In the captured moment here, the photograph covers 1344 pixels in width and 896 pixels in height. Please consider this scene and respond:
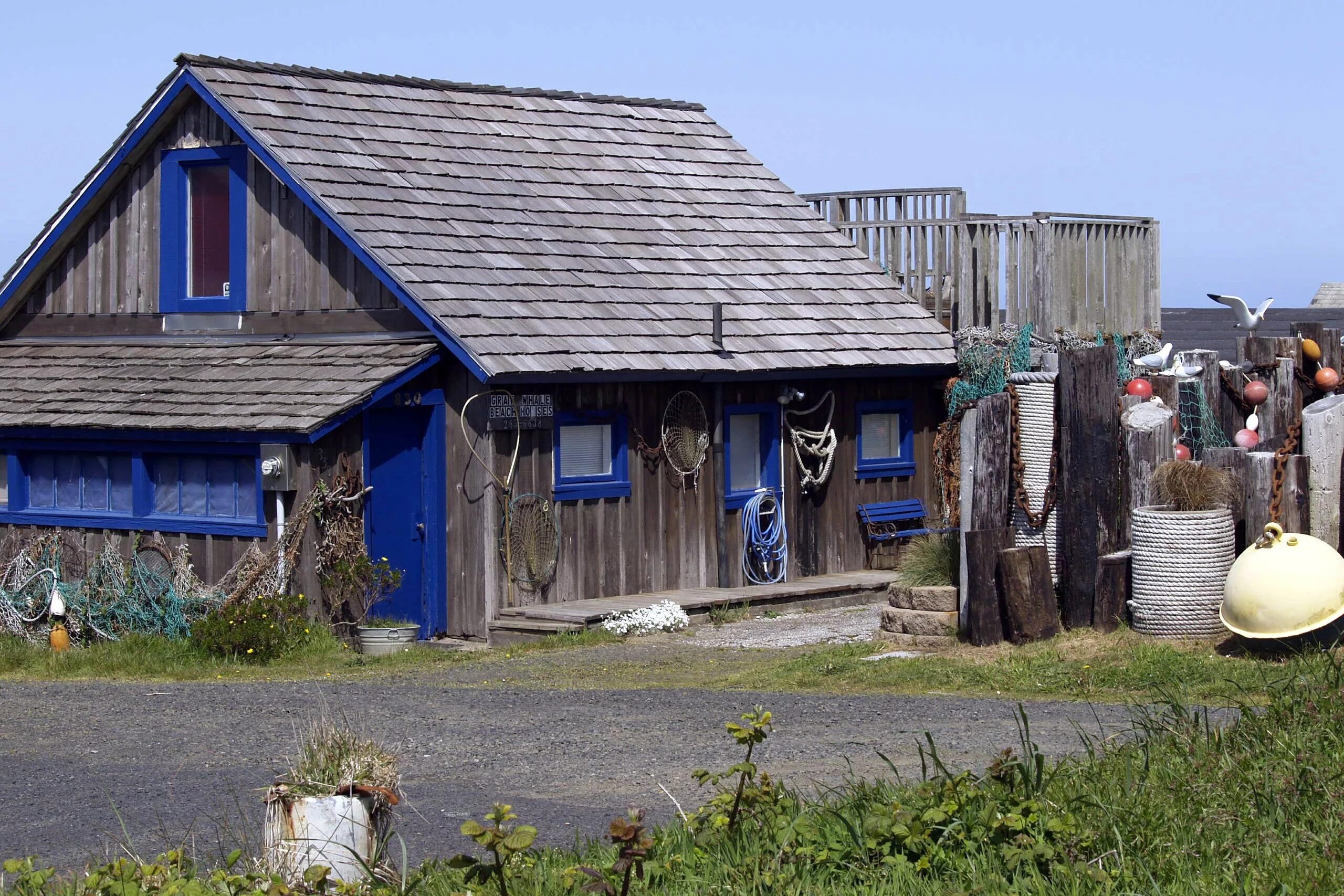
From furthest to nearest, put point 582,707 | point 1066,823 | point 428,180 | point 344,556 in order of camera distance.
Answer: point 428,180 → point 344,556 → point 582,707 → point 1066,823

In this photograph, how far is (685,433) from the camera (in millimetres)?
17750

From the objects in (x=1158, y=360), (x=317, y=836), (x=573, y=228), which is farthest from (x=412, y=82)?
(x=317, y=836)

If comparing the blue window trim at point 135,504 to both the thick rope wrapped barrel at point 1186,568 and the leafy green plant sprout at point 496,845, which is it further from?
the leafy green plant sprout at point 496,845

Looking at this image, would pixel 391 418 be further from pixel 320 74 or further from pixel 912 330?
pixel 912 330

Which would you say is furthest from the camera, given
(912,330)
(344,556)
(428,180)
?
(912,330)

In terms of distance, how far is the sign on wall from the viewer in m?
15.9

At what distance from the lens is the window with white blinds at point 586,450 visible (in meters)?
16.7

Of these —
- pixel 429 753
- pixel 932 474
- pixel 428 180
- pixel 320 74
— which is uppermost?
pixel 320 74

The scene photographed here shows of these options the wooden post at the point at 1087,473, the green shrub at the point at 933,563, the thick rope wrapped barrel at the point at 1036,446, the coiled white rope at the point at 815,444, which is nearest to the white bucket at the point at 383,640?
the green shrub at the point at 933,563

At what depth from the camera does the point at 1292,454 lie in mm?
11797

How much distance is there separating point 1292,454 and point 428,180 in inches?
388

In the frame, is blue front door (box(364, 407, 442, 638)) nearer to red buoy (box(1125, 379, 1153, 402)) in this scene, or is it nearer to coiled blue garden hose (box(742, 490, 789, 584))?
coiled blue garden hose (box(742, 490, 789, 584))

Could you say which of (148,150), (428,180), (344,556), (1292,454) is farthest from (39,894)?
(148,150)

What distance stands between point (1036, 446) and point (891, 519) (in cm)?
769
